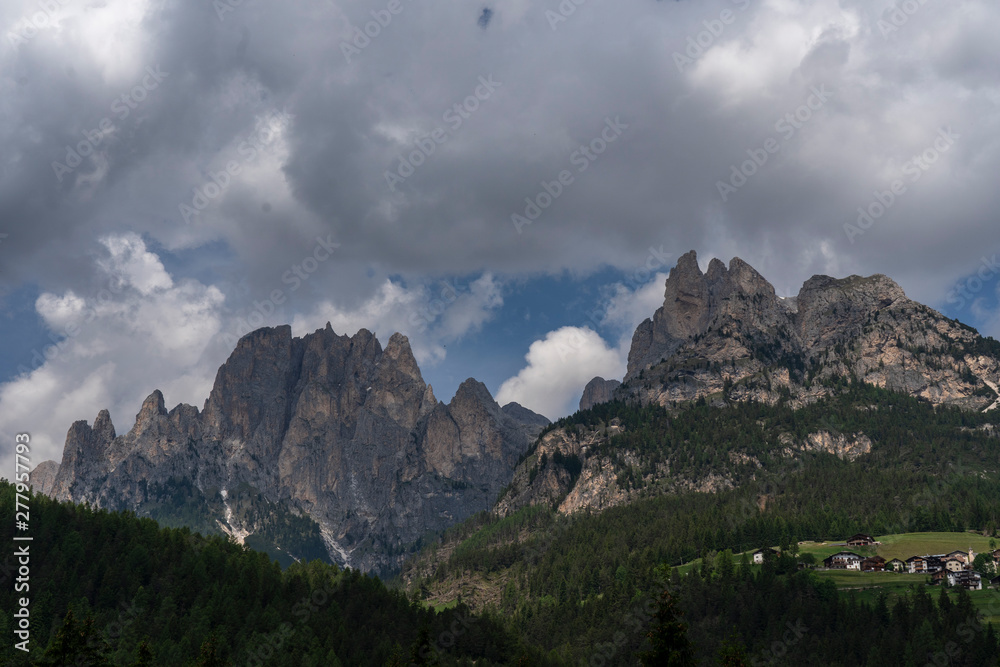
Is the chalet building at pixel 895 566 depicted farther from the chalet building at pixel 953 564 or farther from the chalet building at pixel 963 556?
the chalet building at pixel 963 556

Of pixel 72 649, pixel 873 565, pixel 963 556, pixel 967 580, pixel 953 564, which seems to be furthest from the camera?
pixel 873 565

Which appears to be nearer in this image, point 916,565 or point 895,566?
point 916,565

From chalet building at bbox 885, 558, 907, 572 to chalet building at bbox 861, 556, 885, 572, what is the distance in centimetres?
121

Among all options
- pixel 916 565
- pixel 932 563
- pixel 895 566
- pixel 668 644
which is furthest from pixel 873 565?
pixel 668 644

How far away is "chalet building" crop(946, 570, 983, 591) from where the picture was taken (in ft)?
580

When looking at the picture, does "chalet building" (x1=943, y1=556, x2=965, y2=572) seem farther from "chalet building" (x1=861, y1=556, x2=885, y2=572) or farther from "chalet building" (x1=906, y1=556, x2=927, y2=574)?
"chalet building" (x1=861, y1=556, x2=885, y2=572)

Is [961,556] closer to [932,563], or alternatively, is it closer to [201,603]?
[932,563]

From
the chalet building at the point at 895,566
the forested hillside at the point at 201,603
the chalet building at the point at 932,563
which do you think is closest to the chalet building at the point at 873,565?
the chalet building at the point at 895,566

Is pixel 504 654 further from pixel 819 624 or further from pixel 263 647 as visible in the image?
pixel 819 624

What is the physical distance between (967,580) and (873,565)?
2296cm

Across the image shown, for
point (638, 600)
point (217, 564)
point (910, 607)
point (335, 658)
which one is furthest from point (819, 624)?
point (217, 564)

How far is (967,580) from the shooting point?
179m

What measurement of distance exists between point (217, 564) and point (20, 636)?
158ft

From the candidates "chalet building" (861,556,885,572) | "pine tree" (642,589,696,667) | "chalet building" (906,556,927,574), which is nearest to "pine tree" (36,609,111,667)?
"pine tree" (642,589,696,667)
